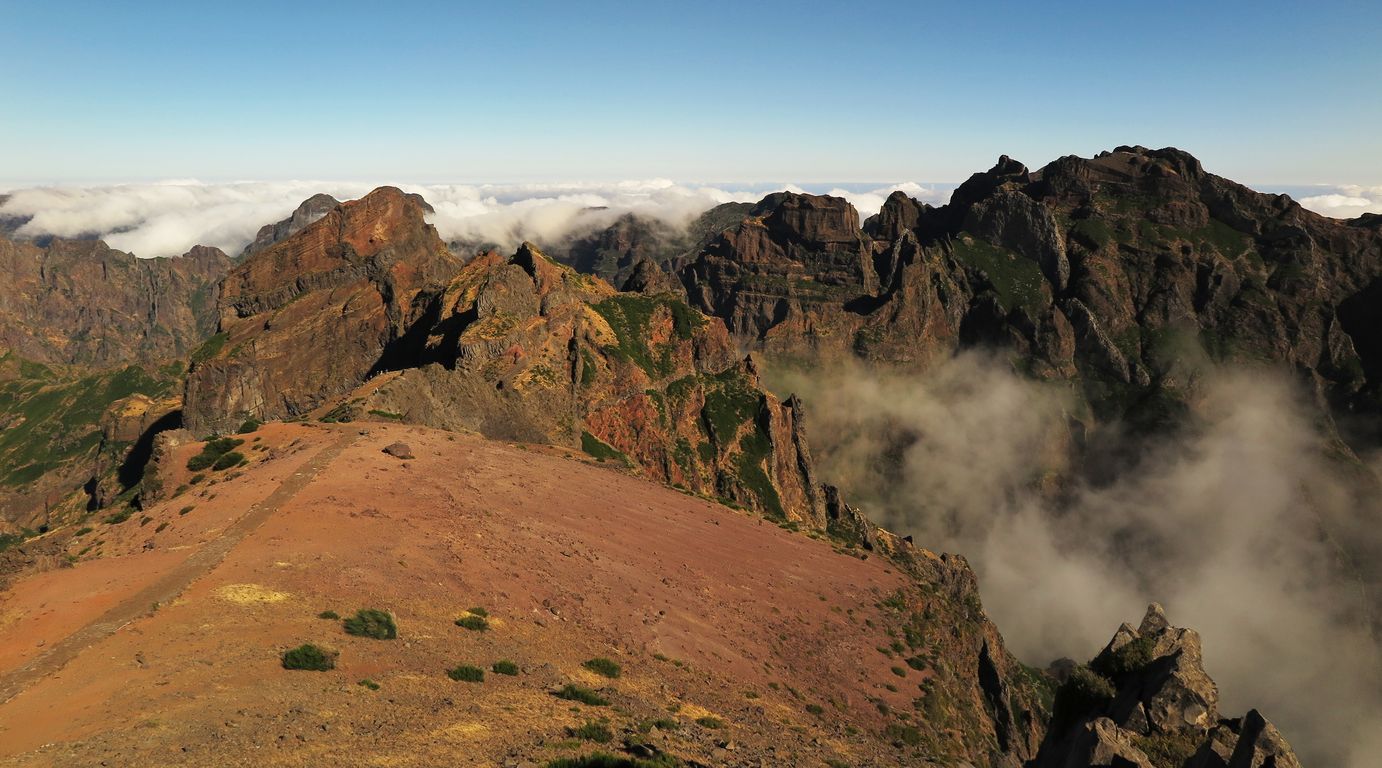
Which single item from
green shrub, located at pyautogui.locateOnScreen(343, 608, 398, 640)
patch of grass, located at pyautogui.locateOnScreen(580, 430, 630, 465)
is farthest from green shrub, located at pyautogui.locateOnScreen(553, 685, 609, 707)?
patch of grass, located at pyautogui.locateOnScreen(580, 430, 630, 465)

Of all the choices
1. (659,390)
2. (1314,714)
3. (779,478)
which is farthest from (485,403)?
(1314,714)

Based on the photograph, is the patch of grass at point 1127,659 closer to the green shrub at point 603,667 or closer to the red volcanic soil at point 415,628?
the red volcanic soil at point 415,628

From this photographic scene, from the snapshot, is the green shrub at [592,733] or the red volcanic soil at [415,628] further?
the green shrub at [592,733]

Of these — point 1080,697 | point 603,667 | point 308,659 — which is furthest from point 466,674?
point 1080,697

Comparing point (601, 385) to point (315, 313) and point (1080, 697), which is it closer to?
point (315, 313)

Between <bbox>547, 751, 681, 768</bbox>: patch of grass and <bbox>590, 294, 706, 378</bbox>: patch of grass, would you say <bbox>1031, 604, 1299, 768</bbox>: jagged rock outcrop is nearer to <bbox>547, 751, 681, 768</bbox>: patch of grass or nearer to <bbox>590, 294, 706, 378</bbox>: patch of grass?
<bbox>547, 751, 681, 768</bbox>: patch of grass

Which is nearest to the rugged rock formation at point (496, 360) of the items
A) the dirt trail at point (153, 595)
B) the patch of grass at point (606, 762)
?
the dirt trail at point (153, 595)
